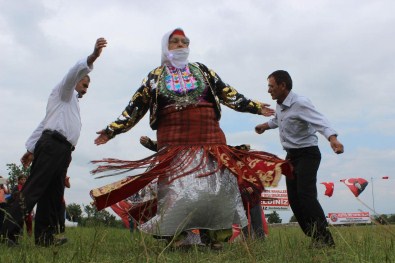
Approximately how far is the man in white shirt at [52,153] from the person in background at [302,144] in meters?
1.61

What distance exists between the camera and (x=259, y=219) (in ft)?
20.1

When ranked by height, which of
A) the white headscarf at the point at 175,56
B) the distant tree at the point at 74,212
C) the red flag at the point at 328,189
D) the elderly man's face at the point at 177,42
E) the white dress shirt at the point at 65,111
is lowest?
the distant tree at the point at 74,212

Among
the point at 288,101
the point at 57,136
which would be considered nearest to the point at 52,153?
the point at 57,136

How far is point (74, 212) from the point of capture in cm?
227

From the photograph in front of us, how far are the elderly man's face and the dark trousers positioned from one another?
4.21ft

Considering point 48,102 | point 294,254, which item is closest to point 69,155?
point 48,102

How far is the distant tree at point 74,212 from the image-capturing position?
7.11ft

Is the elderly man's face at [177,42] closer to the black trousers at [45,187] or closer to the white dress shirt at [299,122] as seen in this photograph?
the white dress shirt at [299,122]

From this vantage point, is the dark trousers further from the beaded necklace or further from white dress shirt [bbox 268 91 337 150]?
the beaded necklace

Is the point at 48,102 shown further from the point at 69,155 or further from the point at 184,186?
the point at 184,186

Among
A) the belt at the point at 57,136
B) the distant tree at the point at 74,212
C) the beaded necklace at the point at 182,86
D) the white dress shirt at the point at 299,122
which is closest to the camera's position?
the distant tree at the point at 74,212

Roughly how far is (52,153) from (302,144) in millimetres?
2071

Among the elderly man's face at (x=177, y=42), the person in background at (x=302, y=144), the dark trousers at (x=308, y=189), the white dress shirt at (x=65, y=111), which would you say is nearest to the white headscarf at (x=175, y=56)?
the elderly man's face at (x=177, y=42)

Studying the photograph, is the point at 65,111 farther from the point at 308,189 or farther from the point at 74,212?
the point at 74,212
